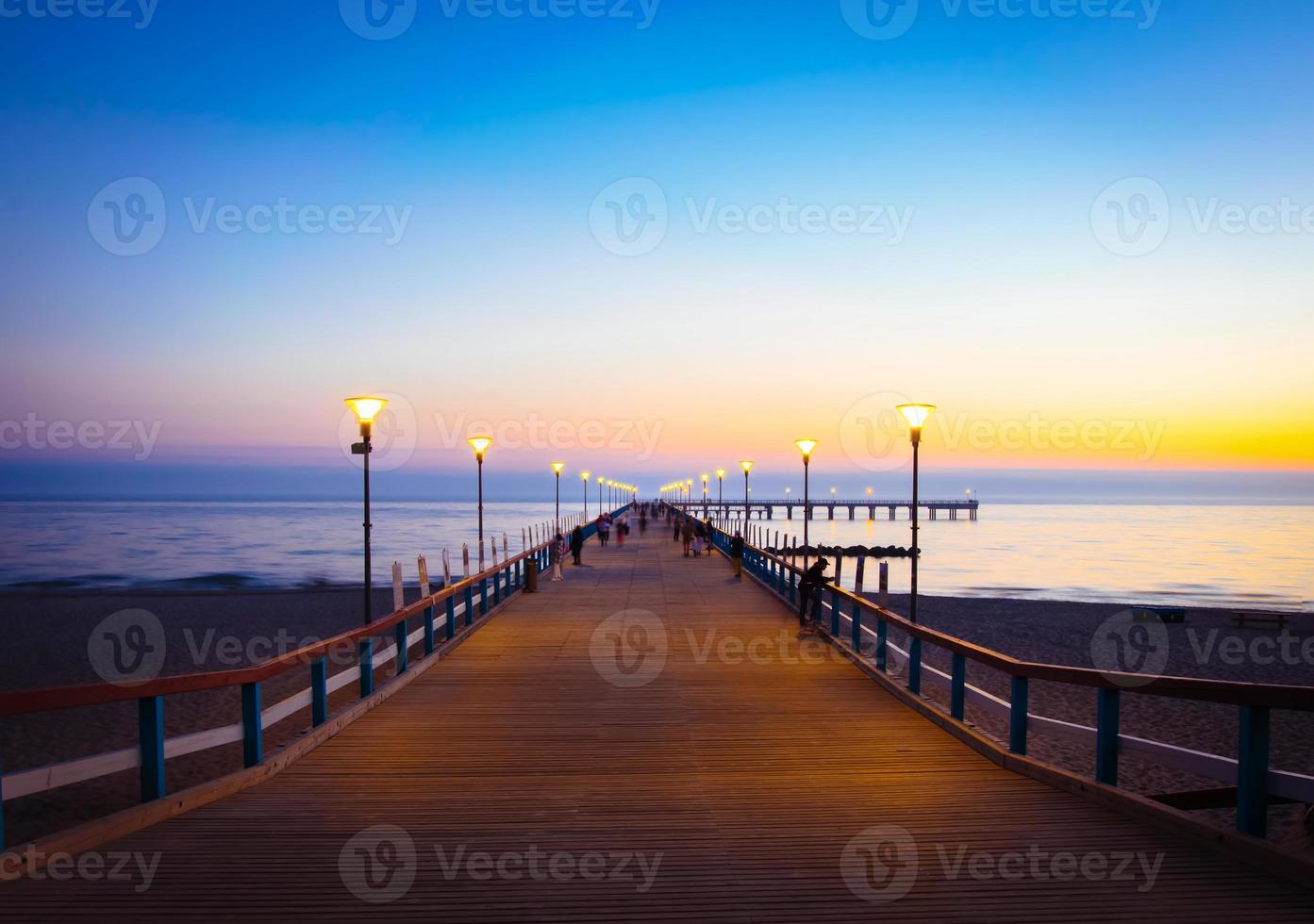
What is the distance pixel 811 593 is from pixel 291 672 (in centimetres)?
1095

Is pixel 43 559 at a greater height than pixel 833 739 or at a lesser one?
lesser

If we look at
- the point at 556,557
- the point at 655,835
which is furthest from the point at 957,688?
the point at 556,557

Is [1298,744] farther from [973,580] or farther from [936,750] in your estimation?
[973,580]

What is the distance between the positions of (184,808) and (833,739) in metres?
5.19

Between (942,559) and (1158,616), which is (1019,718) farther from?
(942,559)

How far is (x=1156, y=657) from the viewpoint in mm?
23344

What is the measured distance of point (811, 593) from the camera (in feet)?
49.4

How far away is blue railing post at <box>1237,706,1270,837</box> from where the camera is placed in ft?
15.8

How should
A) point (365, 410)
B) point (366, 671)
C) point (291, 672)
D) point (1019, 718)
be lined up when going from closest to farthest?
1. point (1019, 718)
2. point (366, 671)
3. point (365, 410)
4. point (291, 672)

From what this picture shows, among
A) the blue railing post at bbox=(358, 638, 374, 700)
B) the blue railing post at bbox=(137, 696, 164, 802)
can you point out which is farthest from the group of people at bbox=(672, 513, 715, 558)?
the blue railing post at bbox=(137, 696, 164, 802)

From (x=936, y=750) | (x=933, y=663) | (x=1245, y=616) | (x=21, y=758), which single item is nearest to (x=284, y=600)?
(x=21, y=758)

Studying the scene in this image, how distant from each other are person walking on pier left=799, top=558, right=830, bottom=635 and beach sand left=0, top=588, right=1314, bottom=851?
2.56 metres

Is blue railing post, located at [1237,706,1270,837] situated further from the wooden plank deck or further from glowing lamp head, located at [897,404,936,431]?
glowing lamp head, located at [897,404,936,431]

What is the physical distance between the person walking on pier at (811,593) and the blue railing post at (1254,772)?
9667mm
